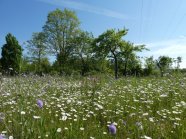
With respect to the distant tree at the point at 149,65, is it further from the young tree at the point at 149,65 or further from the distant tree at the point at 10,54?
the distant tree at the point at 10,54

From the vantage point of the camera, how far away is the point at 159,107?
5.82m

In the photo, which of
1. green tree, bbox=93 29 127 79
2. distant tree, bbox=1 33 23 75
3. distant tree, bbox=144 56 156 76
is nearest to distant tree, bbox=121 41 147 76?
green tree, bbox=93 29 127 79

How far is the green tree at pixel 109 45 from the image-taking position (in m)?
30.7

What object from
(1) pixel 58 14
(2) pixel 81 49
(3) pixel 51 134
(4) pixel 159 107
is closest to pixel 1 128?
(3) pixel 51 134

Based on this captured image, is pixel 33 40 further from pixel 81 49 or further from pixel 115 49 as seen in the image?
pixel 115 49

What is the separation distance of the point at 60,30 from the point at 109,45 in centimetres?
1419

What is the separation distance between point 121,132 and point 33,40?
4216cm

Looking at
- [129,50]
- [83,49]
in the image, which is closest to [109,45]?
[129,50]

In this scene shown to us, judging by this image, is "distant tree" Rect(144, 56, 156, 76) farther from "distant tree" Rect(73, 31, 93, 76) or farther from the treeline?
"distant tree" Rect(73, 31, 93, 76)

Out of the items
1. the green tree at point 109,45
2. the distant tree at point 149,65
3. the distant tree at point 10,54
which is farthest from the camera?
the distant tree at point 149,65

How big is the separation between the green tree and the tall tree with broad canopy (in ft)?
36.0

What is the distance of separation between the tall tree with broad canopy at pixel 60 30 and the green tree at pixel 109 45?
432 inches

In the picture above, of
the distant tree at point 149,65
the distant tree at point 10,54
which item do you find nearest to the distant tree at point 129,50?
the distant tree at point 149,65

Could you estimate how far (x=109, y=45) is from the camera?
3081cm
